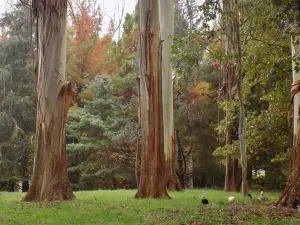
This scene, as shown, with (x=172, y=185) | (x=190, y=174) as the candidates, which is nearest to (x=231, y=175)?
(x=172, y=185)

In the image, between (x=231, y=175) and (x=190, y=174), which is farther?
(x=190, y=174)

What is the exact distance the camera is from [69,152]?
25359mm

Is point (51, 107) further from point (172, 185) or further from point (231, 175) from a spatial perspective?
point (231, 175)

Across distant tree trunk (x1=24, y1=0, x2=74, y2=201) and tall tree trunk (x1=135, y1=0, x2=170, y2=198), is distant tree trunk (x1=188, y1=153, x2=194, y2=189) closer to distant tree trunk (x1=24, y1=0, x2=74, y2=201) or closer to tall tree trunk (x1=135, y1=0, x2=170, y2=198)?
tall tree trunk (x1=135, y1=0, x2=170, y2=198)

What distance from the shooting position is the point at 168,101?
741 inches

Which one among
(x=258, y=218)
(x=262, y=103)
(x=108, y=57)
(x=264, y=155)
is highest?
(x=108, y=57)

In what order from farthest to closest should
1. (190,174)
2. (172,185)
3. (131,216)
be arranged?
(190,174)
(172,185)
(131,216)

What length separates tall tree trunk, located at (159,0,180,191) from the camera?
18172 millimetres

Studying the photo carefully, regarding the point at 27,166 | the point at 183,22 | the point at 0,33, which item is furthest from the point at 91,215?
the point at 0,33

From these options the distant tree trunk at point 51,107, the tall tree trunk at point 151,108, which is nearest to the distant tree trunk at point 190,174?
the tall tree trunk at point 151,108

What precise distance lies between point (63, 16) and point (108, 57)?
19.2 m

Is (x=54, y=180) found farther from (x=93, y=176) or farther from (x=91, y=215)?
(x=93, y=176)

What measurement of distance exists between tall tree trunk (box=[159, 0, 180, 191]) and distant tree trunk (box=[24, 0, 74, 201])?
708 centimetres

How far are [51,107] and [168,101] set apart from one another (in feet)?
27.4
